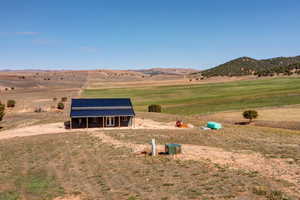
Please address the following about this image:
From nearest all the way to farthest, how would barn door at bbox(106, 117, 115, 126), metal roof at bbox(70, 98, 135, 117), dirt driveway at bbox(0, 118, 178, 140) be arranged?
dirt driveway at bbox(0, 118, 178, 140) < metal roof at bbox(70, 98, 135, 117) < barn door at bbox(106, 117, 115, 126)

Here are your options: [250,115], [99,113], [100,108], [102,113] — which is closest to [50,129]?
[99,113]

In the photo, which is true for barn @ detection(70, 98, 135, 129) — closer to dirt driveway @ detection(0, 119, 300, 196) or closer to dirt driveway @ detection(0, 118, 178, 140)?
dirt driveway @ detection(0, 118, 178, 140)

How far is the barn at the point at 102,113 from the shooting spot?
150 feet

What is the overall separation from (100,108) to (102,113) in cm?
154

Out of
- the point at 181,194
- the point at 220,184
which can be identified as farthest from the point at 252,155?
the point at 181,194

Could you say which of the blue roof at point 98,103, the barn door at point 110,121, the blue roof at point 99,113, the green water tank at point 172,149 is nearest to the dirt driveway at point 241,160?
the green water tank at point 172,149

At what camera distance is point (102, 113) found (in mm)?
45719

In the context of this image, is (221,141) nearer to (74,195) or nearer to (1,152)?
(74,195)

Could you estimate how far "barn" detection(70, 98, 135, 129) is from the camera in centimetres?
4578

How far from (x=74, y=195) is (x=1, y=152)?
1675cm

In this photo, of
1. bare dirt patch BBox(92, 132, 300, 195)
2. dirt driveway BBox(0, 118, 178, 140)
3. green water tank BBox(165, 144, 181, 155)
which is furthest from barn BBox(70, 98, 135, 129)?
green water tank BBox(165, 144, 181, 155)

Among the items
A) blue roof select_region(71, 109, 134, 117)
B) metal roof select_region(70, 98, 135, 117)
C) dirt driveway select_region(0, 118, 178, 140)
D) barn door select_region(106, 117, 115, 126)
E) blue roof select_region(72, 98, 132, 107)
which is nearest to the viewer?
dirt driveway select_region(0, 118, 178, 140)

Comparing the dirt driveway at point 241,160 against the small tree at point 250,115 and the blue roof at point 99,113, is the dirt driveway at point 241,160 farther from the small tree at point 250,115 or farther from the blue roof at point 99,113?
the small tree at point 250,115

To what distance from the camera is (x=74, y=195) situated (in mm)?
16453
